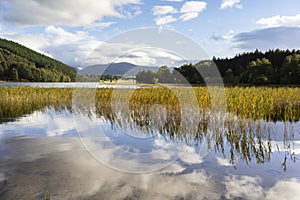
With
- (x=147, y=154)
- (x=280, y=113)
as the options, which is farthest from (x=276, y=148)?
(x=280, y=113)

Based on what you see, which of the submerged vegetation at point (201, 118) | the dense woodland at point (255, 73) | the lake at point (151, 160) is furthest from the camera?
the dense woodland at point (255, 73)

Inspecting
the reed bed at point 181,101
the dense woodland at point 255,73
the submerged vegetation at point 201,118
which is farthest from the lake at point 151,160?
the dense woodland at point 255,73

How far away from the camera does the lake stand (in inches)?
133

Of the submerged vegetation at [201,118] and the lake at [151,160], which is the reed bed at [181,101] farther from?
the lake at [151,160]

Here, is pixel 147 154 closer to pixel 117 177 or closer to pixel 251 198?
pixel 117 177

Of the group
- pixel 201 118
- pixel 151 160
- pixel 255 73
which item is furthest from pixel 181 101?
pixel 255 73

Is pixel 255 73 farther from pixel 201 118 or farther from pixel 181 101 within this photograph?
pixel 201 118

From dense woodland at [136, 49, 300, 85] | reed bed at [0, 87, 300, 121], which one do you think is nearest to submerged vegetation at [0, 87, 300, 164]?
reed bed at [0, 87, 300, 121]

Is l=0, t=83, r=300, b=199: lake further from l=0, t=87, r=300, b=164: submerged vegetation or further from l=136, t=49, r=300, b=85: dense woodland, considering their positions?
l=136, t=49, r=300, b=85: dense woodland

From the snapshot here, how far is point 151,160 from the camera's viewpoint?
480 centimetres

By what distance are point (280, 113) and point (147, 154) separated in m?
7.20

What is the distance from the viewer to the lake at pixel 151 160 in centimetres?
338

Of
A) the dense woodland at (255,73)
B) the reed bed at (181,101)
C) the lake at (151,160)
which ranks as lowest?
the lake at (151,160)

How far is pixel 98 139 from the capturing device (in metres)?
6.38
